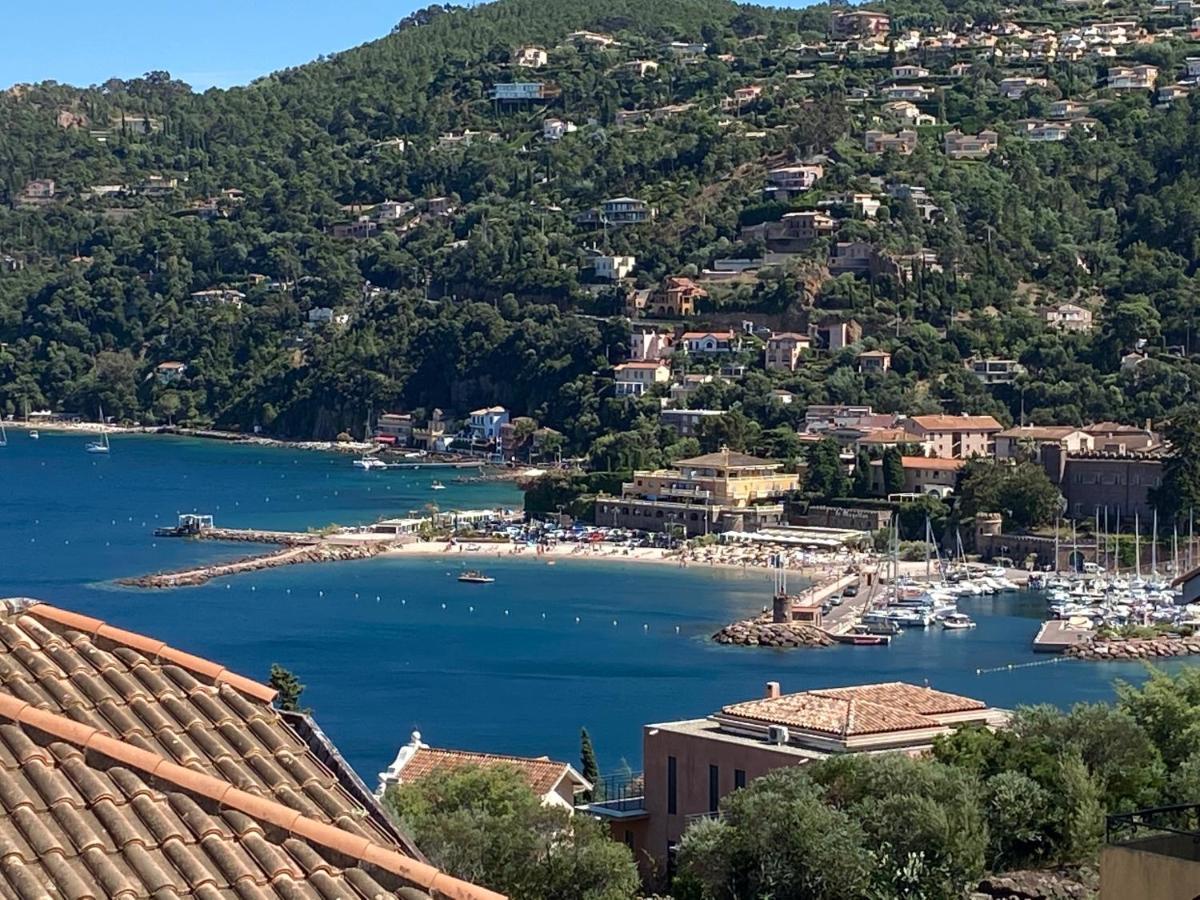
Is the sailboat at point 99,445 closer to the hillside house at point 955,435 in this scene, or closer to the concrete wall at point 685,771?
the hillside house at point 955,435

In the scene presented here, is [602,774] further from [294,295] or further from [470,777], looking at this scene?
[294,295]

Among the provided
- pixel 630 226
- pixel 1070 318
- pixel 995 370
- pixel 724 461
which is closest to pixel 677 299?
pixel 630 226

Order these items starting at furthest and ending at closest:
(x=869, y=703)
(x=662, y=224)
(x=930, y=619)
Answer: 1. (x=662, y=224)
2. (x=930, y=619)
3. (x=869, y=703)

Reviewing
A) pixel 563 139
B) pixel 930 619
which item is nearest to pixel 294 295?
pixel 563 139

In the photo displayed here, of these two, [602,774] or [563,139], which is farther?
[563,139]

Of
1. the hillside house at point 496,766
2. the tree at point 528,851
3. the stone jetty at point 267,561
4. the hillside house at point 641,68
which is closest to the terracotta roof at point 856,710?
the hillside house at point 496,766
